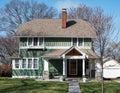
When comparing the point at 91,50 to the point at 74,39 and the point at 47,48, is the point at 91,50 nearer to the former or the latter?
the point at 74,39

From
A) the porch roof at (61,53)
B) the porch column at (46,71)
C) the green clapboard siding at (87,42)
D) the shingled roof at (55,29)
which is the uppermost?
the shingled roof at (55,29)

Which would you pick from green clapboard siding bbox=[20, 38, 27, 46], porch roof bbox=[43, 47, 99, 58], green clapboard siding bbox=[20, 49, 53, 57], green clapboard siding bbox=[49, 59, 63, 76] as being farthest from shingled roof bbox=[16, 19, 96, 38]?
green clapboard siding bbox=[49, 59, 63, 76]

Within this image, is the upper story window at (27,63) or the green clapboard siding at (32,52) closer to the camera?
the green clapboard siding at (32,52)

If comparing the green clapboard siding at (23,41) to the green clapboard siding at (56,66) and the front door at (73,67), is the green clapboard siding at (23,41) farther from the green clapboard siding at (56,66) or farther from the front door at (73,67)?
the front door at (73,67)

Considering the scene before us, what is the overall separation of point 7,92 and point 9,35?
40461 mm

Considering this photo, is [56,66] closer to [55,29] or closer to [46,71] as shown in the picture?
[46,71]

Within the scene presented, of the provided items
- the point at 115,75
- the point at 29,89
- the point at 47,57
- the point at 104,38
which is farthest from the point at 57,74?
the point at 104,38

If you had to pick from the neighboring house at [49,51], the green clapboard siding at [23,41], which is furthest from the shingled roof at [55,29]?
the green clapboard siding at [23,41]

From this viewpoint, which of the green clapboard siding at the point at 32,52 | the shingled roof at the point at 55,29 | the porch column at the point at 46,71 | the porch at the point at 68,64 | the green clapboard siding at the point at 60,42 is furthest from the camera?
the green clapboard siding at the point at 32,52

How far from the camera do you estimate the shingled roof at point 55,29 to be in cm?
4178

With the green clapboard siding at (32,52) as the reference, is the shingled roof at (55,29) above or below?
above

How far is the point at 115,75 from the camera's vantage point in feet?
163

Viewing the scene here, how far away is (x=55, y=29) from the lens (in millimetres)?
43156

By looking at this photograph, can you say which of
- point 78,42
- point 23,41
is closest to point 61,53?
point 78,42
